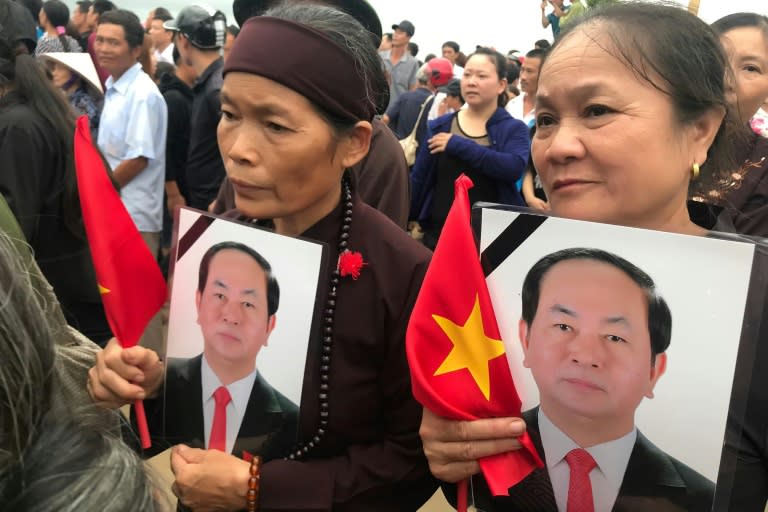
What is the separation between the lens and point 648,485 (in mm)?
965

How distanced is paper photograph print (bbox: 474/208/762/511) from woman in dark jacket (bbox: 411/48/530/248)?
3028 mm

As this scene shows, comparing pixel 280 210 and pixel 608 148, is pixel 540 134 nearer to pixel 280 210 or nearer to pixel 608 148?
pixel 608 148

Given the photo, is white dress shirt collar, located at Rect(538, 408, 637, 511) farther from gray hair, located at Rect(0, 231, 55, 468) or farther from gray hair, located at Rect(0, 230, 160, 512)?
gray hair, located at Rect(0, 231, 55, 468)

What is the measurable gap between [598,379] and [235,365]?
0.62m

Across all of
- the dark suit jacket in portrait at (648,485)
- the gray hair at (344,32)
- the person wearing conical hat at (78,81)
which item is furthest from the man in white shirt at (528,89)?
the dark suit jacket in portrait at (648,485)

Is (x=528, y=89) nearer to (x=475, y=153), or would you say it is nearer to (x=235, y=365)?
(x=475, y=153)

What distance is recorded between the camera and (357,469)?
131 centimetres

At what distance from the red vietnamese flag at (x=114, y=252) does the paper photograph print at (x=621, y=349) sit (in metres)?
0.73

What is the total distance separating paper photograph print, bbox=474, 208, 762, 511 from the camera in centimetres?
92

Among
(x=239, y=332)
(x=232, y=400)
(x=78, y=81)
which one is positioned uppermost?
(x=78, y=81)

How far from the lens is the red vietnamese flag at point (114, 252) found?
4.54 ft

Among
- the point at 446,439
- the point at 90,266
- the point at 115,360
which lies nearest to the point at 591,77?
the point at 446,439

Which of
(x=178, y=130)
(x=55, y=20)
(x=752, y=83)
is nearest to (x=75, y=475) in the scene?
(x=752, y=83)

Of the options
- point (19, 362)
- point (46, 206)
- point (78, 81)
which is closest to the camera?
point (19, 362)
